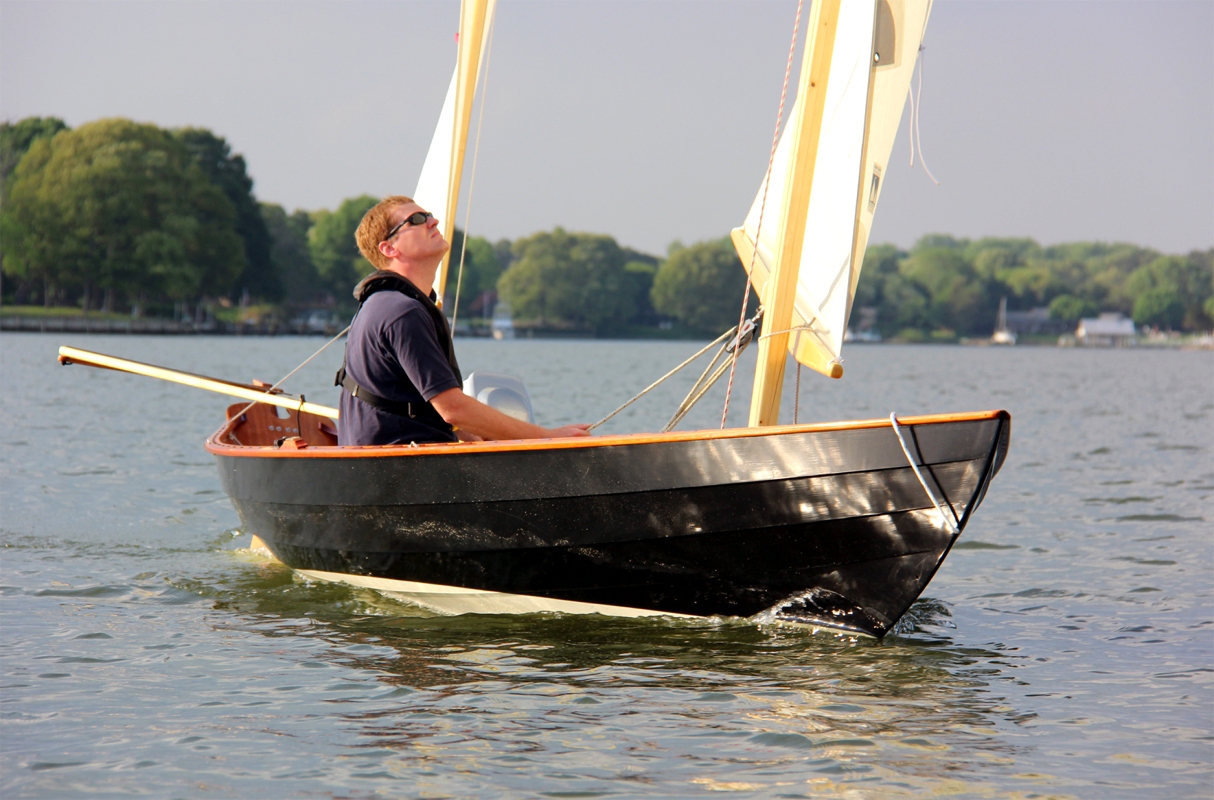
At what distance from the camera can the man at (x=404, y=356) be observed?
6.00 metres

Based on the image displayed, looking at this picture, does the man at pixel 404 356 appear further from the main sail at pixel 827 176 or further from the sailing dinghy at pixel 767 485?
the main sail at pixel 827 176

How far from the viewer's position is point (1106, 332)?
176750mm

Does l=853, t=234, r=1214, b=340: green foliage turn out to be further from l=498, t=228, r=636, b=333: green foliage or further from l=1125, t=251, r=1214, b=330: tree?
l=498, t=228, r=636, b=333: green foliage

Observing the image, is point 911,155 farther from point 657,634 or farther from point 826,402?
point 826,402

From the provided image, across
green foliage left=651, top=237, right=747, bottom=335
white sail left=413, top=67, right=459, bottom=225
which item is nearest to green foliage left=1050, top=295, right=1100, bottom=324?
green foliage left=651, top=237, right=747, bottom=335

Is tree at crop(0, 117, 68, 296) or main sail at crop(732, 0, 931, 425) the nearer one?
main sail at crop(732, 0, 931, 425)

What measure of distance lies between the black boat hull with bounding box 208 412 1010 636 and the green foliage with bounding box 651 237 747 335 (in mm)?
143178

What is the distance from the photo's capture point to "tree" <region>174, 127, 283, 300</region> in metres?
86.2

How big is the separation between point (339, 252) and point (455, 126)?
105716mm

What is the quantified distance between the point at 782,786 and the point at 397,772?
144 cm

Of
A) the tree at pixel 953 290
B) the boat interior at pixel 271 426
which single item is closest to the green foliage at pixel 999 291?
the tree at pixel 953 290

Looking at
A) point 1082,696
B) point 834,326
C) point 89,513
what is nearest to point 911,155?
point 834,326

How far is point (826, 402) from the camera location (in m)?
33.5

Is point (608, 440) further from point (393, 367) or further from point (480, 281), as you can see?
point (480, 281)
